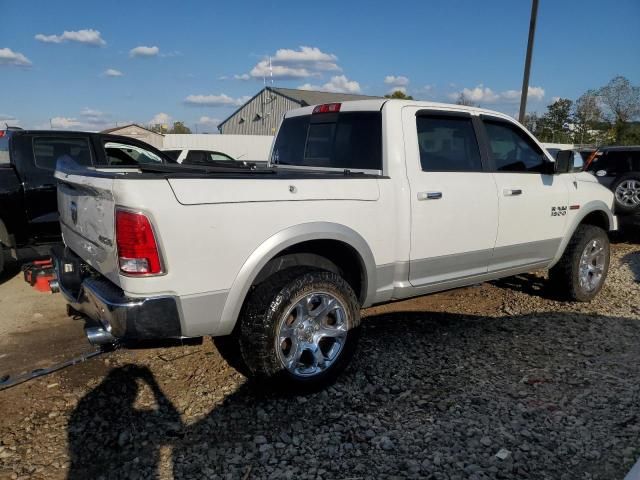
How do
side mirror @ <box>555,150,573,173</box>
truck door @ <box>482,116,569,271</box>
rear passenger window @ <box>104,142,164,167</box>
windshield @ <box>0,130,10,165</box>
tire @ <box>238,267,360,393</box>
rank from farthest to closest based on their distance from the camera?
rear passenger window @ <box>104,142,164,167</box> < windshield @ <box>0,130,10,165</box> < side mirror @ <box>555,150,573,173</box> < truck door @ <box>482,116,569,271</box> < tire @ <box>238,267,360,393</box>

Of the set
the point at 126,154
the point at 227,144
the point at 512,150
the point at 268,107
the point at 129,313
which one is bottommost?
the point at 129,313

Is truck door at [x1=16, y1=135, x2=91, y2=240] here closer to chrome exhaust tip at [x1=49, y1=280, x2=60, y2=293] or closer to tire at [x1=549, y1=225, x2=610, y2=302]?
chrome exhaust tip at [x1=49, y1=280, x2=60, y2=293]

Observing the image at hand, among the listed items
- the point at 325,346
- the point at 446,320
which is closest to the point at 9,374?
the point at 325,346

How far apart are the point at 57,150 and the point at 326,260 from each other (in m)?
4.27

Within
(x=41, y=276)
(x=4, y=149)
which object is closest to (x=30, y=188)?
(x=4, y=149)

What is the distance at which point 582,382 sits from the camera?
11.7ft

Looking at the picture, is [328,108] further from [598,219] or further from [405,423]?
[598,219]

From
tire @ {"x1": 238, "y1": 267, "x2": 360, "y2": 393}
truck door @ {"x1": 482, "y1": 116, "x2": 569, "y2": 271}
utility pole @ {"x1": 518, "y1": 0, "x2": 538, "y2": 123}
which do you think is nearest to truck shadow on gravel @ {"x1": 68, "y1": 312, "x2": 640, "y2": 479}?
tire @ {"x1": 238, "y1": 267, "x2": 360, "y2": 393}

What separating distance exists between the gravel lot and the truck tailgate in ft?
3.07

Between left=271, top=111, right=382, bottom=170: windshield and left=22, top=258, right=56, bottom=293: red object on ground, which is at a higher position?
left=271, top=111, right=382, bottom=170: windshield

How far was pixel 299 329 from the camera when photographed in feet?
10.6

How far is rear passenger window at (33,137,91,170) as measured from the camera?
232 inches

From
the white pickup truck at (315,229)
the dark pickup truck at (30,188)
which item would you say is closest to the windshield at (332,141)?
the white pickup truck at (315,229)

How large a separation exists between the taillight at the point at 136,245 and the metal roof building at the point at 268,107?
33.0 meters
